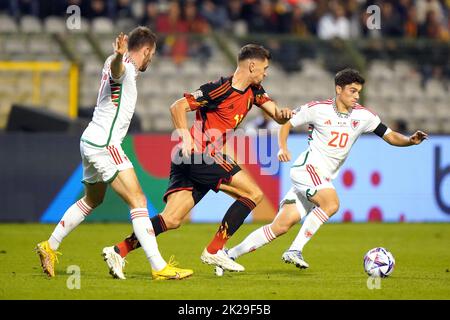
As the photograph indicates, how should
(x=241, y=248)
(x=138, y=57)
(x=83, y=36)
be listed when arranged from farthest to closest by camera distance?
1. (x=83, y=36)
2. (x=241, y=248)
3. (x=138, y=57)

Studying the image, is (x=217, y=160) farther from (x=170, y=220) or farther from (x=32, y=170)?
(x=32, y=170)

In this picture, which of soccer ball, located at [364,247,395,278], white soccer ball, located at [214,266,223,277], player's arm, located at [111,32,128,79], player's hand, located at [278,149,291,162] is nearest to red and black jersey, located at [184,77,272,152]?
player's hand, located at [278,149,291,162]

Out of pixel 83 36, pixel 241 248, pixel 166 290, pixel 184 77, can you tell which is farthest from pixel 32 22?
pixel 166 290

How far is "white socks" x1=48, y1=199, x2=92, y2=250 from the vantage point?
9688 mm

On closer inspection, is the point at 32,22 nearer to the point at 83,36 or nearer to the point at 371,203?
the point at 83,36

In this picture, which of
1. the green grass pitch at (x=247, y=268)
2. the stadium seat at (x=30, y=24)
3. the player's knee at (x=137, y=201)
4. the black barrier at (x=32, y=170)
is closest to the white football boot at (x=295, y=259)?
the green grass pitch at (x=247, y=268)

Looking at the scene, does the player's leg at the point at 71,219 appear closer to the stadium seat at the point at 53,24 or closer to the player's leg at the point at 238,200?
the player's leg at the point at 238,200

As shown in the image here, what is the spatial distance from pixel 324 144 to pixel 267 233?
122 centimetres

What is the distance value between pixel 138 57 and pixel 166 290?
7.33 ft

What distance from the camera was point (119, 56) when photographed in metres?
8.68

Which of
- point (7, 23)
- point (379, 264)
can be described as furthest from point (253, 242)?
point (7, 23)

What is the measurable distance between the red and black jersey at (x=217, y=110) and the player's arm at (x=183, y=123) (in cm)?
20

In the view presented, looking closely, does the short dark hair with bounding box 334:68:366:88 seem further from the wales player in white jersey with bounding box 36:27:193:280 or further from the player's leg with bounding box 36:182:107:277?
the player's leg with bounding box 36:182:107:277
